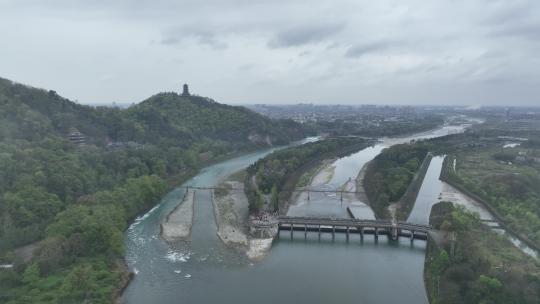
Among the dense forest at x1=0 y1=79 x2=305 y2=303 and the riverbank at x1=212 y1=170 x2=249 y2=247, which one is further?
the riverbank at x1=212 y1=170 x2=249 y2=247

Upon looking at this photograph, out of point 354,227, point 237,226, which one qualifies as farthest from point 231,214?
point 354,227

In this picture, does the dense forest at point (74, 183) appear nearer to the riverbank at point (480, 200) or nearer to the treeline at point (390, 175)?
the treeline at point (390, 175)

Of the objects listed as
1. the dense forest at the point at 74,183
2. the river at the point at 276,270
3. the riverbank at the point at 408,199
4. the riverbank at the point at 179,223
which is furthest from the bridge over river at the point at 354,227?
the dense forest at the point at 74,183

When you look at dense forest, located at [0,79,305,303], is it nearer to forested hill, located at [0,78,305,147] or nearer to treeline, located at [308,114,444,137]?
forested hill, located at [0,78,305,147]

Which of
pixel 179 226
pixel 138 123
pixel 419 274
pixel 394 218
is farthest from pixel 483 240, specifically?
pixel 138 123

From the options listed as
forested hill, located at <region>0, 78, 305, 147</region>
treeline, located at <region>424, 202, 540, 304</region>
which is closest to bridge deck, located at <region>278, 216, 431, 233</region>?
treeline, located at <region>424, 202, 540, 304</region>

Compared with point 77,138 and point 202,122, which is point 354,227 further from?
point 202,122
